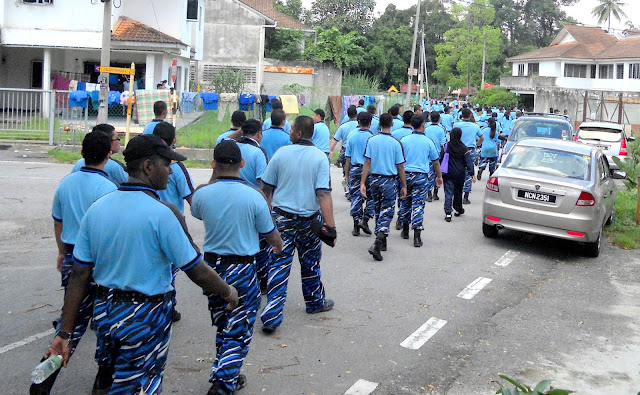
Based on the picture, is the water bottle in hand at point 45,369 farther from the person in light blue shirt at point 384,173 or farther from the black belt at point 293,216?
the person in light blue shirt at point 384,173

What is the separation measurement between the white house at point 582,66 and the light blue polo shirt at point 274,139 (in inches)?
2077

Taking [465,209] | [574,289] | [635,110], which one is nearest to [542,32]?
[635,110]

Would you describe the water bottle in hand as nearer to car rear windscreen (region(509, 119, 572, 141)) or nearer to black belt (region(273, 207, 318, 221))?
black belt (region(273, 207, 318, 221))

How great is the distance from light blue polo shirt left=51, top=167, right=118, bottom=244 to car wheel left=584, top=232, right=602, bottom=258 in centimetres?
764

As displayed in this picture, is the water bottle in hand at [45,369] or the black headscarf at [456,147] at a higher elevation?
the black headscarf at [456,147]

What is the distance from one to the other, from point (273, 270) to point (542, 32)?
87.1 meters

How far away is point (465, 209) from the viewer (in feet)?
48.4

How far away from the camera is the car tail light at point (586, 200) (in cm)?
1033

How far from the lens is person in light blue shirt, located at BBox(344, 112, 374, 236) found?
1150 cm

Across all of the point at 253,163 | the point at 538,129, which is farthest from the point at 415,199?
the point at 538,129

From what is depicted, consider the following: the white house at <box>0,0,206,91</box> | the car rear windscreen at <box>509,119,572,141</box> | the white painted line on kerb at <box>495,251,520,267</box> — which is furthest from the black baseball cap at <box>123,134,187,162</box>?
the white house at <box>0,0,206,91</box>

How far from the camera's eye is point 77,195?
5.43 m

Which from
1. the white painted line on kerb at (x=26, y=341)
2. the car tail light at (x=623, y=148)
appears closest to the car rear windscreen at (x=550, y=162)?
the white painted line on kerb at (x=26, y=341)

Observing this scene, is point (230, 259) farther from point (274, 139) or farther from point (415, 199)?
point (415, 199)
